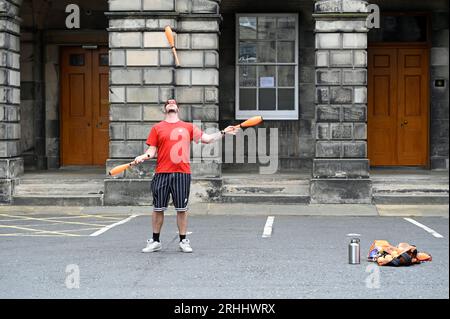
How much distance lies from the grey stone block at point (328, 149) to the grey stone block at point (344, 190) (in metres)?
0.51

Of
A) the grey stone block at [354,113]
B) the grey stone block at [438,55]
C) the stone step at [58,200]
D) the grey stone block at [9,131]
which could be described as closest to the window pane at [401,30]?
the grey stone block at [438,55]

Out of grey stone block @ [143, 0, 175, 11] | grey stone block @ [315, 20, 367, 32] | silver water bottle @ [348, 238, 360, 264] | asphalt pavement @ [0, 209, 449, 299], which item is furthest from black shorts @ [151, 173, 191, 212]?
grey stone block @ [315, 20, 367, 32]

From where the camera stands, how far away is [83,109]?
21.1m

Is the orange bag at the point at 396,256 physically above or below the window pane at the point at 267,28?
below

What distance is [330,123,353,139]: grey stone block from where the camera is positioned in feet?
56.0

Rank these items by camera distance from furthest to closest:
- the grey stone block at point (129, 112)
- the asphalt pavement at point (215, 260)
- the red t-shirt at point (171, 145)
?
the grey stone block at point (129, 112)
the red t-shirt at point (171, 145)
the asphalt pavement at point (215, 260)

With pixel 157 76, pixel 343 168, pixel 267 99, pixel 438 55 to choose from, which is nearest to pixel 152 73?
pixel 157 76

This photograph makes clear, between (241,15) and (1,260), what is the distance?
10990 millimetres

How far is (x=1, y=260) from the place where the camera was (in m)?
10.6

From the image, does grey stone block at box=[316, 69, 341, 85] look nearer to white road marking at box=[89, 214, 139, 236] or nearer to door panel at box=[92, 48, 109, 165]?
white road marking at box=[89, 214, 139, 236]

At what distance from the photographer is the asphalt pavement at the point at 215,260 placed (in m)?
8.53

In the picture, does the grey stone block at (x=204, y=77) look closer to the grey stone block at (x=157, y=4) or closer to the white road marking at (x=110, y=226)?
the grey stone block at (x=157, y=4)

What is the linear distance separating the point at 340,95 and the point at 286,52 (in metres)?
3.25

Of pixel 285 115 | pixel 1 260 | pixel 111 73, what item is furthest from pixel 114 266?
pixel 285 115
